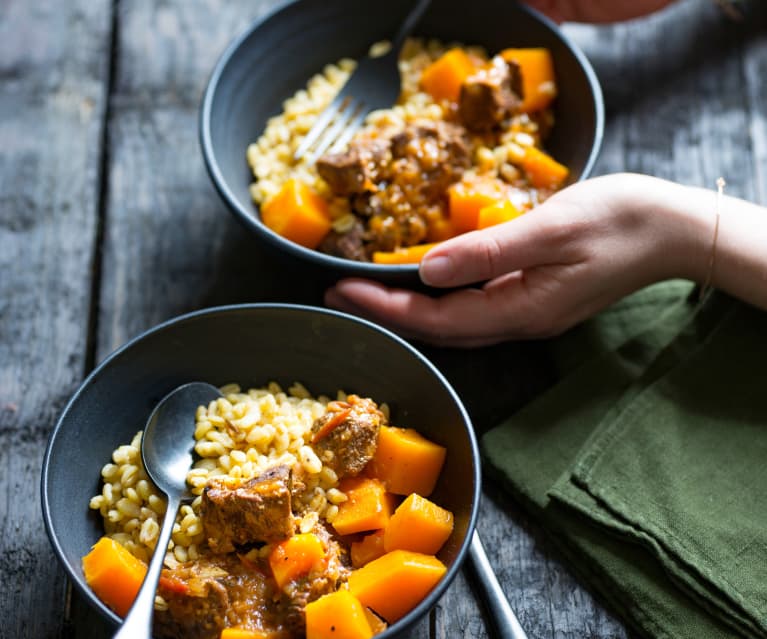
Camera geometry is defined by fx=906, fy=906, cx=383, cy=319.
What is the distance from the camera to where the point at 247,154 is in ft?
8.18

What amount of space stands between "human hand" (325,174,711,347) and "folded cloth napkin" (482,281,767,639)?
0.48 ft

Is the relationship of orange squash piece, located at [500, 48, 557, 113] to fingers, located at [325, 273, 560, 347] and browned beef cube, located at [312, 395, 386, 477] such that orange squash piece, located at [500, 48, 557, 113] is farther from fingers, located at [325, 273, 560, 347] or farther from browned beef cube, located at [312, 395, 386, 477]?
browned beef cube, located at [312, 395, 386, 477]

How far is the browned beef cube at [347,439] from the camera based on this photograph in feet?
5.99

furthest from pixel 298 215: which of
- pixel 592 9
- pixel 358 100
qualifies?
pixel 592 9

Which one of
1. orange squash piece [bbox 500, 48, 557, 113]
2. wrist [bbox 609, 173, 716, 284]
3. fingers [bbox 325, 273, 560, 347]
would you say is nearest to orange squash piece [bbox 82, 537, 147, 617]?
fingers [bbox 325, 273, 560, 347]

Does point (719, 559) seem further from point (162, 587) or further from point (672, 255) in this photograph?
point (162, 587)

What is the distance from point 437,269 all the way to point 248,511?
730mm

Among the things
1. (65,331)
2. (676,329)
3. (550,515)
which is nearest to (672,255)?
(676,329)

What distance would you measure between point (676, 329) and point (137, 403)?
1.32 metres

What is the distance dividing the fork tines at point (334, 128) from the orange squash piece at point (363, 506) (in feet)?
3.15

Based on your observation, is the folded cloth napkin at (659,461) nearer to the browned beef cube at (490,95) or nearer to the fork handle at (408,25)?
the browned beef cube at (490,95)

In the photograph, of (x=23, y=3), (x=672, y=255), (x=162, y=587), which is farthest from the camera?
(x=23, y=3)

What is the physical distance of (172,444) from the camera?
74.9 inches

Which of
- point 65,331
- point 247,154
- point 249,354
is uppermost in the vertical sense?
point 247,154
